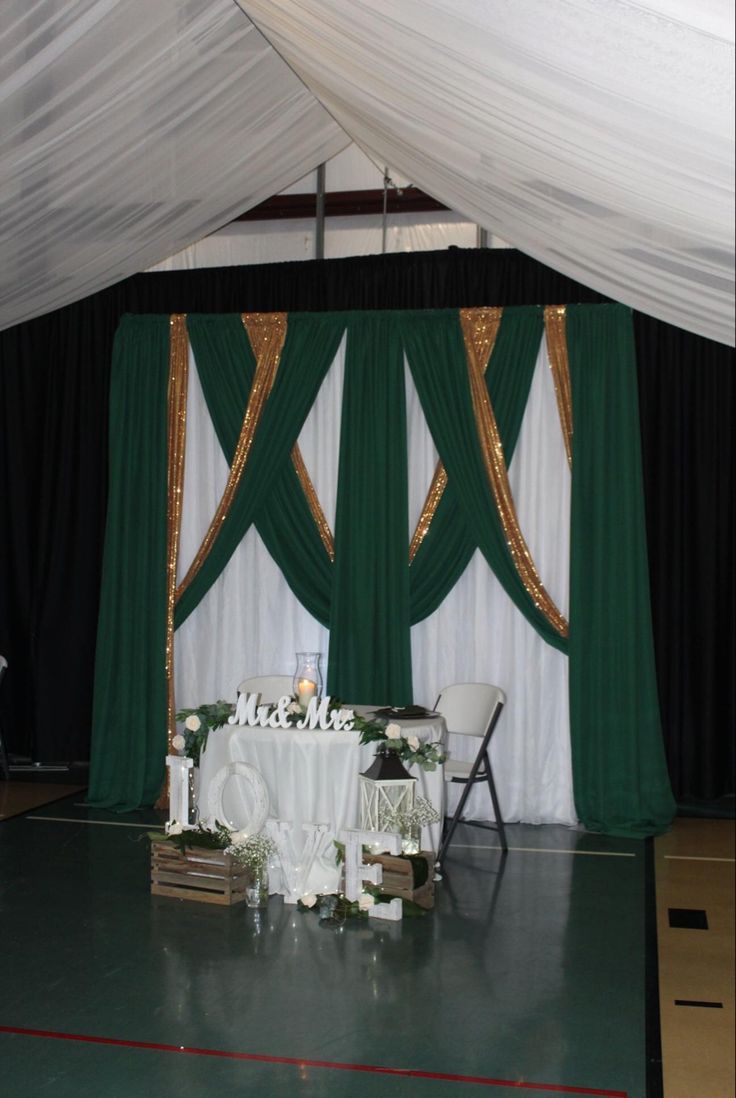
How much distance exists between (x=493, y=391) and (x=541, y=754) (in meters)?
2.13

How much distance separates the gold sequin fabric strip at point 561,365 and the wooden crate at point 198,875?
10.1 feet

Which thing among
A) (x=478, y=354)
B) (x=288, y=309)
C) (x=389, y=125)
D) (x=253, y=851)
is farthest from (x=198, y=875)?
(x=288, y=309)

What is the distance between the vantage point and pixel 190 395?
764 centimetres

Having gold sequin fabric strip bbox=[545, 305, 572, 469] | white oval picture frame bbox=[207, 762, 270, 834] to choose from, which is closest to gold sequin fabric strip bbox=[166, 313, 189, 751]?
white oval picture frame bbox=[207, 762, 270, 834]

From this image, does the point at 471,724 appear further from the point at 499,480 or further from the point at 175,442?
the point at 175,442

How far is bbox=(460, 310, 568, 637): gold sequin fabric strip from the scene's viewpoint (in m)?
6.98

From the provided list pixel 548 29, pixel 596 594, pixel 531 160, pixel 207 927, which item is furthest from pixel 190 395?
pixel 548 29

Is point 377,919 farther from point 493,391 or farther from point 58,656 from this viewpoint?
point 58,656

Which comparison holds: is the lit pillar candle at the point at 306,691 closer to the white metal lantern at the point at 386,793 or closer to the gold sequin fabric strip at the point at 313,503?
the white metal lantern at the point at 386,793

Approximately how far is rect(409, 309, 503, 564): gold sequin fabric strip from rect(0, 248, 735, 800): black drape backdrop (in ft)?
0.73

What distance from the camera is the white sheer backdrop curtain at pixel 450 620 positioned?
23.1 feet

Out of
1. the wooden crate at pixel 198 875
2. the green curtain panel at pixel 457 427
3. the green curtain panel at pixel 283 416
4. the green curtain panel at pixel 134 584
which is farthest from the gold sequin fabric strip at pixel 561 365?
the wooden crate at pixel 198 875

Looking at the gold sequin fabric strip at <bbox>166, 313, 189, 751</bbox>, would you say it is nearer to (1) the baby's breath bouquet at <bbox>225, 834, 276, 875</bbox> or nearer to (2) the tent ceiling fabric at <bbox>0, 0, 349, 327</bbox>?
(2) the tent ceiling fabric at <bbox>0, 0, 349, 327</bbox>

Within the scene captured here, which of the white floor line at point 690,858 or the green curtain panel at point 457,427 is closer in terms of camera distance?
the white floor line at point 690,858
